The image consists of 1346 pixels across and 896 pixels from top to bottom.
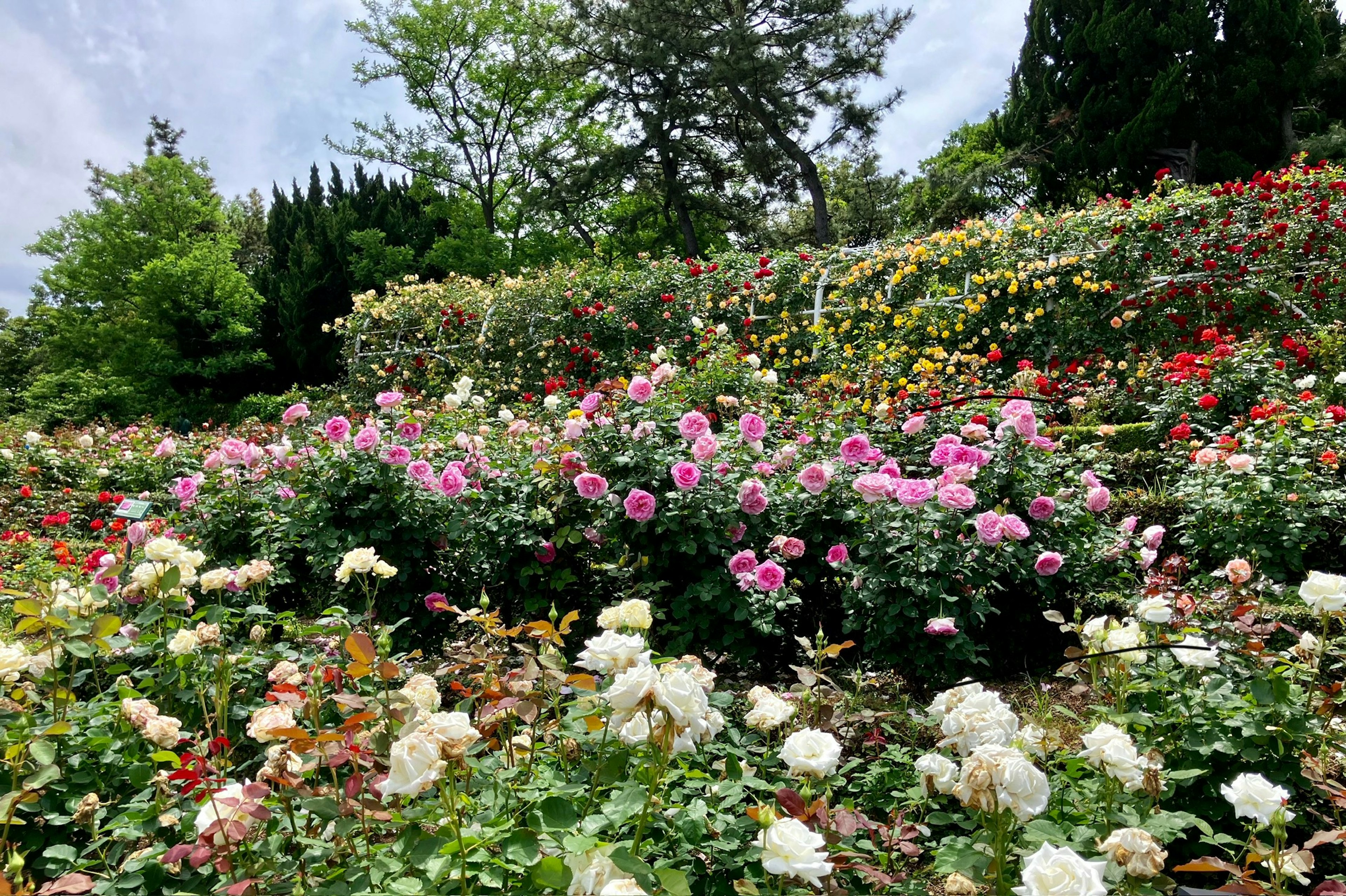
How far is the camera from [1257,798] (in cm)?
107

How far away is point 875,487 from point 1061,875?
1453mm

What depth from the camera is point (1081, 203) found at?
1377cm

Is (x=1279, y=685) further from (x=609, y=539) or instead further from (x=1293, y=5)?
(x=1293, y=5)

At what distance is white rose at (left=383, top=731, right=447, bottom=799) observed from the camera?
944 millimetres

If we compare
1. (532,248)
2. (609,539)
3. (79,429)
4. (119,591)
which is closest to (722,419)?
(609,539)

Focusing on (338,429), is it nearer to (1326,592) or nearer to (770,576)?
(770,576)

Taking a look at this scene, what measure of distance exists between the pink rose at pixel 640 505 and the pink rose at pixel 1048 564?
1.19 meters

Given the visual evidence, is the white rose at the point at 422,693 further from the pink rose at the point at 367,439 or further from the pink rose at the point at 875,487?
the pink rose at the point at 367,439

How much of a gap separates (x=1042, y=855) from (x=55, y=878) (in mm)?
1603

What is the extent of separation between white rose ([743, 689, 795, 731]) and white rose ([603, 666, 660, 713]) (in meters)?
0.30

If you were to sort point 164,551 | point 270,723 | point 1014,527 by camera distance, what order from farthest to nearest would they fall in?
point 1014,527 < point 164,551 < point 270,723

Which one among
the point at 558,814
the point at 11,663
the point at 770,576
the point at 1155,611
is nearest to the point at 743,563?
the point at 770,576

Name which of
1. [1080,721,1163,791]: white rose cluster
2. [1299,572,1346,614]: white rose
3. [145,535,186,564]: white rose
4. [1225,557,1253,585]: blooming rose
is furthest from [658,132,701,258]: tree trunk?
[1080,721,1163,791]: white rose cluster

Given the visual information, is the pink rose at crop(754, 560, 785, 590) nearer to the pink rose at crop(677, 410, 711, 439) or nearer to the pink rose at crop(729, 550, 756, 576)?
the pink rose at crop(729, 550, 756, 576)
